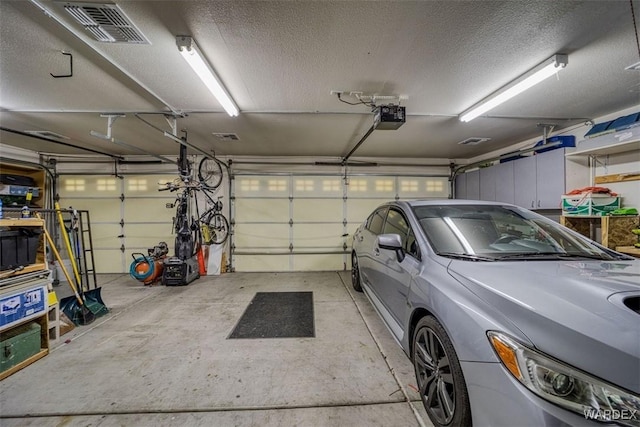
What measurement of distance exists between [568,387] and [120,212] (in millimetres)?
7885

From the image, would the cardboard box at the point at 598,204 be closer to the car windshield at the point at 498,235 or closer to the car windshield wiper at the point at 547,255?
the car windshield at the point at 498,235

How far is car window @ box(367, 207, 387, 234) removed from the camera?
316 cm

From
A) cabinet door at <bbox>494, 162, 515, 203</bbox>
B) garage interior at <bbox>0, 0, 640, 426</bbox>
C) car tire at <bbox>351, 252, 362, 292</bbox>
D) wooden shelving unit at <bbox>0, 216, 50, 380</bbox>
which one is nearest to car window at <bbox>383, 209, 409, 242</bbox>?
garage interior at <bbox>0, 0, 640, 426</bbox>

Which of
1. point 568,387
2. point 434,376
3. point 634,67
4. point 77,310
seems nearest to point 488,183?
point 634,67

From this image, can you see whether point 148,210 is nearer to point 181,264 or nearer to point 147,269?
point 147,269

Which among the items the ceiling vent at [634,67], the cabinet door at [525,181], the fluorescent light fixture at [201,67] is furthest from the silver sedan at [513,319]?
the cabinet door at [525,181]

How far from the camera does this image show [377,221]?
3.37 m

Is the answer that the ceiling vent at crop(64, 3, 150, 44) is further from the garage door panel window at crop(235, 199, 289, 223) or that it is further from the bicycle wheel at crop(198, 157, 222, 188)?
the garage door panel window at crop(235, 199, 289, 223)

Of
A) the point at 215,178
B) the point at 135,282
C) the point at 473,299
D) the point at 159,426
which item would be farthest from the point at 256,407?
the point at 215,178

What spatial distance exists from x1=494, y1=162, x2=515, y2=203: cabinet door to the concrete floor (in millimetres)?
3873

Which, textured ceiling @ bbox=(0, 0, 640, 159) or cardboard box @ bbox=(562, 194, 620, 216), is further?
cardboard box @ bbox=(562, 194, 620, 216)

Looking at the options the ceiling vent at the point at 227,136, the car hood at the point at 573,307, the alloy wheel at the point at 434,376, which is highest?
the ceiling vent at the point at 227,136

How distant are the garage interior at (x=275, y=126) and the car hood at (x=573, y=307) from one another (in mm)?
1143

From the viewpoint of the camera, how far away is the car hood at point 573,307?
844 millimetres
